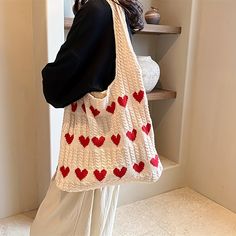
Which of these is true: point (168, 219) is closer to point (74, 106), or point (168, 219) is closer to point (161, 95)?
point (161, 95)

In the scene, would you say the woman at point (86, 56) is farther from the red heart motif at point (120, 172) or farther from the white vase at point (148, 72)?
the white vase at point (148, 72)

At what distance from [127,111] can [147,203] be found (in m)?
1.14

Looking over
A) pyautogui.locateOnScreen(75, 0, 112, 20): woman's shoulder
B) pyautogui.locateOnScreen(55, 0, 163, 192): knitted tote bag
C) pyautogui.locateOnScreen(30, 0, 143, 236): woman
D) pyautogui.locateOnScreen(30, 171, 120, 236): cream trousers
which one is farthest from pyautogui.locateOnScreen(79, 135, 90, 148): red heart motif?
pyautogui.locateOnScreen(75, 0, 112, 20): woman's shoulder

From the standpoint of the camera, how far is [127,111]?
89 cm

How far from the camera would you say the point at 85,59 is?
861 mm

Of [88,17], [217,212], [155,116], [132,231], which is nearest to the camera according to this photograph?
[88,17]

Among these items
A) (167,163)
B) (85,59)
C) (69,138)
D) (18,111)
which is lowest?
(167,163)

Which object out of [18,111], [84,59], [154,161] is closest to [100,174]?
[154,161]

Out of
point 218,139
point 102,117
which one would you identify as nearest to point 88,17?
point 102,117

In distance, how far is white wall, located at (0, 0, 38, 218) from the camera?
1.45m

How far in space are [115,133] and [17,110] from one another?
0.85m

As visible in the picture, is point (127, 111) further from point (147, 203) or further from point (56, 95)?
point (147, 203)

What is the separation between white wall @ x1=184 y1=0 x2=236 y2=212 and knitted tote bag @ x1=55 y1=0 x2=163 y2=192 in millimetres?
1008

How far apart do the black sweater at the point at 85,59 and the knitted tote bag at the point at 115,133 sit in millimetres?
25
